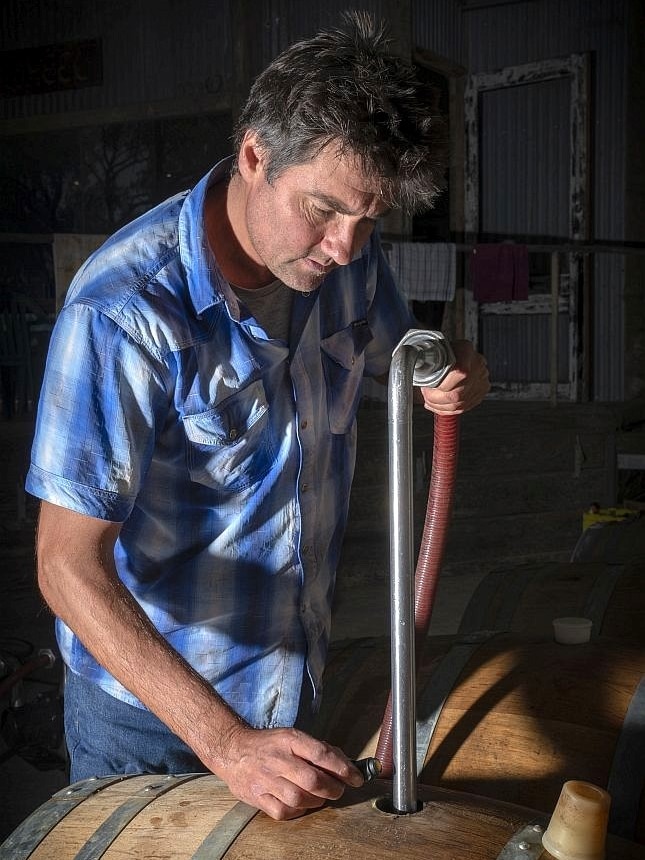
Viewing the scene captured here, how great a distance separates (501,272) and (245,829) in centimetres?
668

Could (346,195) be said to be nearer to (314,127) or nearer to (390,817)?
(314,127)

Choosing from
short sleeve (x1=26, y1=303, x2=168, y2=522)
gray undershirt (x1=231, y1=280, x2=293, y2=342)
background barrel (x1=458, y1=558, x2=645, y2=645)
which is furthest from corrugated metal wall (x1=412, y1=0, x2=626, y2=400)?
short sleeve (x1=26, y1=303, x2=168, y2=522)

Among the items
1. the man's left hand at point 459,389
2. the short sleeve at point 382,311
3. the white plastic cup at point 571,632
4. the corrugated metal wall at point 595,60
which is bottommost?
the white plastic cup at point 571,632

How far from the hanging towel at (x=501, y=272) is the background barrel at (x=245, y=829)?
21.4 feet

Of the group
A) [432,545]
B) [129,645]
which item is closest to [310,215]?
[432,545]

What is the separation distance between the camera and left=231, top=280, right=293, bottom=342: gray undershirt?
66.1 inches

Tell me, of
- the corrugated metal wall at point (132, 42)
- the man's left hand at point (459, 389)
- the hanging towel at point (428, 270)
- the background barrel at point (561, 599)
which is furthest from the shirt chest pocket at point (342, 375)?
the corrugated metal wall at point (132, 42)

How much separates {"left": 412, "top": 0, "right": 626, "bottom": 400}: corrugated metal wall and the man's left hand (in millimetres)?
6703

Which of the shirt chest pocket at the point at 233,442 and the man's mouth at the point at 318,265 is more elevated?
the man's mouth at the point at 318,265

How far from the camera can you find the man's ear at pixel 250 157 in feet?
4.77

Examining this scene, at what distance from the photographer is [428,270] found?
7246mm

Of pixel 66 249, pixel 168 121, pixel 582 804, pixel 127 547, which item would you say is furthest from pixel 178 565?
pixel 168 121

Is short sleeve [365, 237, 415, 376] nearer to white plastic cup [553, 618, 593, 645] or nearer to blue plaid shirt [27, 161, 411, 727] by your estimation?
blue plaid shirt [27, 161, 411, 727]

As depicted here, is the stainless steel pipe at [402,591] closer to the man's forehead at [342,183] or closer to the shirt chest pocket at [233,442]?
the man's forehead at [342,183]
